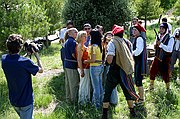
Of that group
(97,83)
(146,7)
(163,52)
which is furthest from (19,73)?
(146,7)

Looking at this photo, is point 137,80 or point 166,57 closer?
point 137,80

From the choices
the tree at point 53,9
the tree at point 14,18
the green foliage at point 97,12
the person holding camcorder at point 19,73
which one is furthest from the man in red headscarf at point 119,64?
the tree at point 53,9

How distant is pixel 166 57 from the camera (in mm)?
6820

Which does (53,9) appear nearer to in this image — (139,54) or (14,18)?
(14,18)

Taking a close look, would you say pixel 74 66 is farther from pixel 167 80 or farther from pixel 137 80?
pixel 167 80

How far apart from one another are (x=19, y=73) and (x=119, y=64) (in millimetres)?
2012

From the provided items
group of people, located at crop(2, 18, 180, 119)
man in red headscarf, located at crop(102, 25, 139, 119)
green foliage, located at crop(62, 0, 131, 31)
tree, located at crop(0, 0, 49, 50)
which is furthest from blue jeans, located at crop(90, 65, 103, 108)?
tree, located at crop(0, 0, 49, 50)

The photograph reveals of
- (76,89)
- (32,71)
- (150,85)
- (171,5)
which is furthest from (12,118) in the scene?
(171,5)

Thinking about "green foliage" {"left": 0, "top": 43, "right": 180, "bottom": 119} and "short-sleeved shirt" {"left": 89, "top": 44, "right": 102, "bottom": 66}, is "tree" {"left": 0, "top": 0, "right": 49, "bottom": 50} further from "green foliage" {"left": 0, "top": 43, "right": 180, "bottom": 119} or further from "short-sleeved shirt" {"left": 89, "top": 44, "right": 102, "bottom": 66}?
"short-sleeved shirt" {"left": 89, "top": 44, "right": 102, "bottom": 66}

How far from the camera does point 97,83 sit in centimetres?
616

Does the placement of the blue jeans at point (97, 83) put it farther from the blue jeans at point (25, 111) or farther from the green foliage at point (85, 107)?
the blue jeans at point (25, 111)

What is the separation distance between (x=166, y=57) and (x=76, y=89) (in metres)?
2.18

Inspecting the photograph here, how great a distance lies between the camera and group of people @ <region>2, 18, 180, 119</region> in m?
4.28

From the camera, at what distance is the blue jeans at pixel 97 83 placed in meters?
6.04
